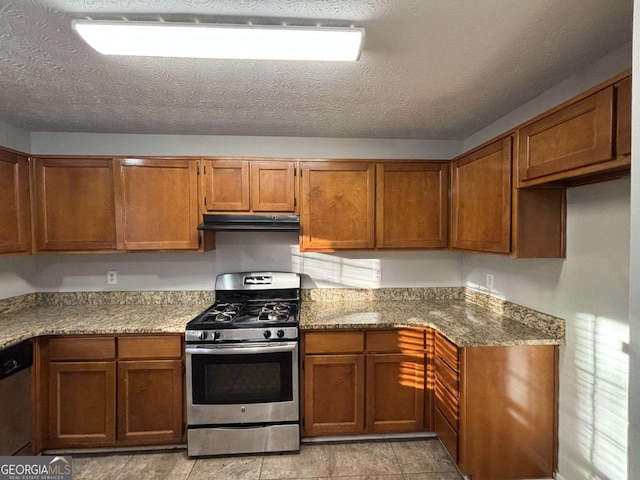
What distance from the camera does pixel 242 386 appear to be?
2.01 meters

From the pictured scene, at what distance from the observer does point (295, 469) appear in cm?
188

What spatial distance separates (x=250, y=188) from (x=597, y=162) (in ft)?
6.79

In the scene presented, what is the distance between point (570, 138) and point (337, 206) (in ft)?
4.82

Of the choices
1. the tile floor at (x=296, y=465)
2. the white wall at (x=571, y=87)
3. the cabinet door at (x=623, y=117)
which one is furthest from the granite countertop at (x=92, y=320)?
the white wall at (x=571, y=87)

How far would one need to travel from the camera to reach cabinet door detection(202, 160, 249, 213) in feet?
7.57

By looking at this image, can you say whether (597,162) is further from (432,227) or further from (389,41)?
(432,227)

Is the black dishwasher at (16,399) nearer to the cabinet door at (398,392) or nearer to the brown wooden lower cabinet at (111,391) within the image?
the brown wooden lower cabinet at (111,391)

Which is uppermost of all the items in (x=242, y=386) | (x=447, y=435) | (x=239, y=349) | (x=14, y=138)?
(x=14, y=138)

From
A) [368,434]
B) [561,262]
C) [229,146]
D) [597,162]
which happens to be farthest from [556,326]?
[229,146]

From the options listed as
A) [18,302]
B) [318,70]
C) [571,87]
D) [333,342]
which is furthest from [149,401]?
[571,87]

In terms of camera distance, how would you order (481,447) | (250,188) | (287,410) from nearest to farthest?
1. (481,447)
2. (287,410)
3. (250,188)

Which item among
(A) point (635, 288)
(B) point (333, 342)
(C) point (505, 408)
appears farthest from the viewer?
(B) point (333, 342)

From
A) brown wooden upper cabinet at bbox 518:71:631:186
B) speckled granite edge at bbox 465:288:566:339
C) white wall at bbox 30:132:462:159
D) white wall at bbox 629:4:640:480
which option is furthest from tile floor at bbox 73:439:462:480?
white wall at bbox 30:132:462:159

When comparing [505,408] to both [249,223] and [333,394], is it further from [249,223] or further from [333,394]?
[249,223]
